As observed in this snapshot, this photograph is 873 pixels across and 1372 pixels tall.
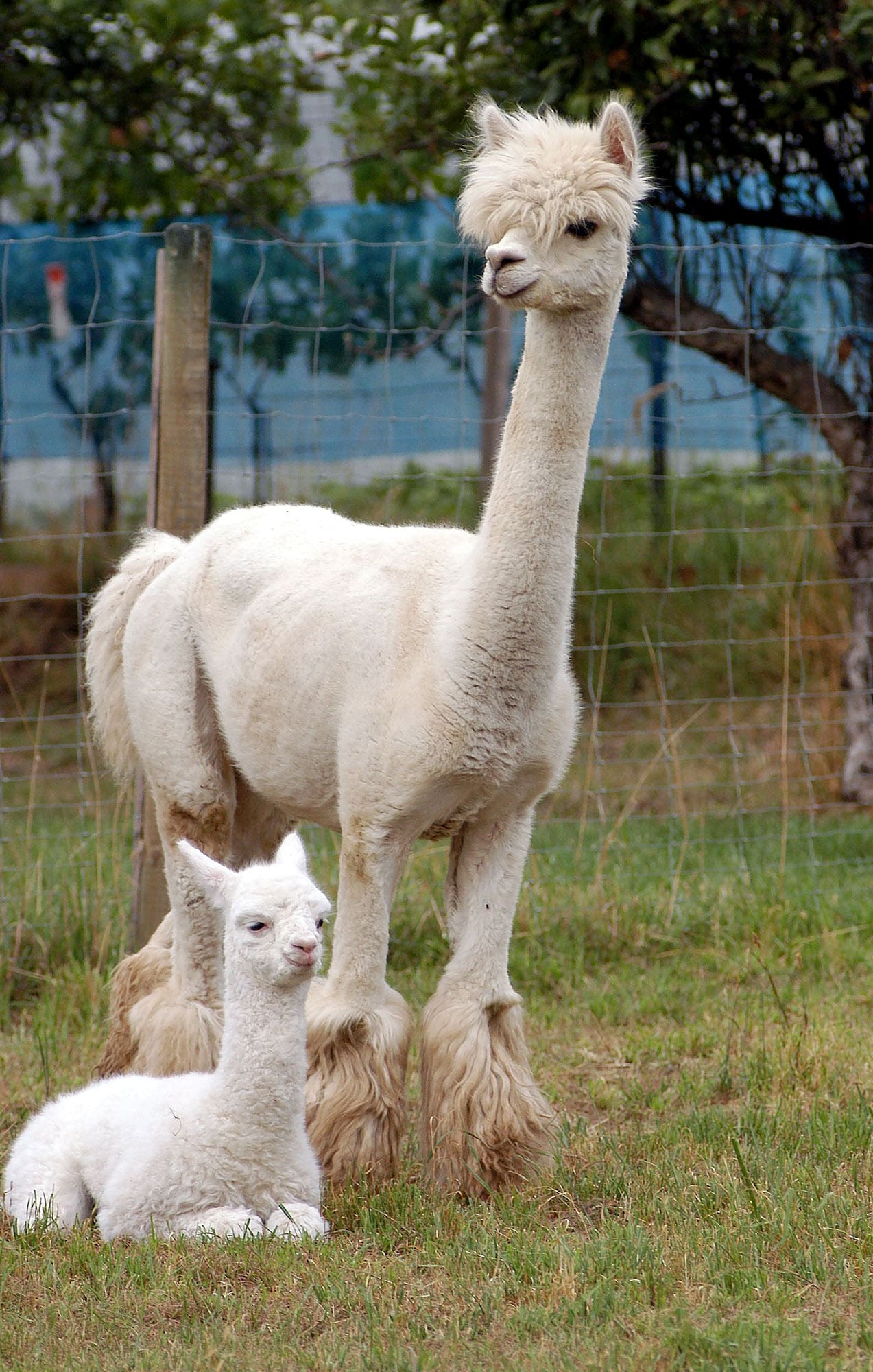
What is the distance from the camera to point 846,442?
23.4 ft

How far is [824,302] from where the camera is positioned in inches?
378

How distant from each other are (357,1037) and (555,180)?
6.32 ft

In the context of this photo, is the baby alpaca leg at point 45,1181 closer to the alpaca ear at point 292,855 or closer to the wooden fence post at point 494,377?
the alpaca ear at point 292,855

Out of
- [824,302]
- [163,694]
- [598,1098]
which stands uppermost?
[824,302]

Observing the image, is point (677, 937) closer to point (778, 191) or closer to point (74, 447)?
point (778, 191)

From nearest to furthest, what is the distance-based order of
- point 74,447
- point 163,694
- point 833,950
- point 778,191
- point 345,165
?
1. point 163,694
2. point 833,950
3. point 778,191
4. point 345,165
5. point 74,447

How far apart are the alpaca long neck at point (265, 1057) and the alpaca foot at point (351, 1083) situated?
279 mm

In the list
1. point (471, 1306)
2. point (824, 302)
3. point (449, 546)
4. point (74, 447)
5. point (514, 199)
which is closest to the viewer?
point (471, 1306)

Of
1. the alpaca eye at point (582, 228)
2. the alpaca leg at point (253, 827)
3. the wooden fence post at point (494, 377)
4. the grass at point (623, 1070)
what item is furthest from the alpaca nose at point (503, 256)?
the wooden fence post at point (494, 377)

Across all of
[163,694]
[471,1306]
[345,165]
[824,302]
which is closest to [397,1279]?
[471,1306]

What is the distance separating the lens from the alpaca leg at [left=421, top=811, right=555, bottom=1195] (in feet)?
11.5

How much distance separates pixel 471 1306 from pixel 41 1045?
2008mm

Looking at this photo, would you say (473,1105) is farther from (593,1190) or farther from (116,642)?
(116,642)

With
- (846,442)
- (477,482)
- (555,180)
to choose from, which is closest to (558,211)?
(555,180)
